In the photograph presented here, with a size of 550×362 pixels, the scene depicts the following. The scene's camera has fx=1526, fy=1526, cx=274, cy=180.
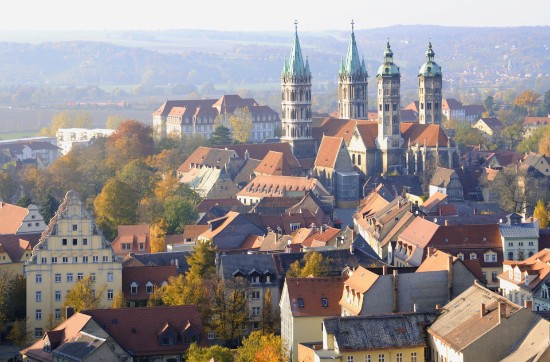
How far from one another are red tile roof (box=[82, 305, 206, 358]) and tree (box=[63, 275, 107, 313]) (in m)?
5.76

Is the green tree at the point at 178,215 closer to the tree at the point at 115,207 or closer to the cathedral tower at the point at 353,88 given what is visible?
the tree at the point at 115,207

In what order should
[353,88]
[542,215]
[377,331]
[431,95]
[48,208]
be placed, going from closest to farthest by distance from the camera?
[377,331] < [542,215] < [48,208] < [431,95] < [353,88]

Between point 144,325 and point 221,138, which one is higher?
point 221,138

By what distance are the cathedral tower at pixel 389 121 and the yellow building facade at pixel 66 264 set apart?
67783 mm

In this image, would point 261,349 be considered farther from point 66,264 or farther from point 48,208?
point 48,208

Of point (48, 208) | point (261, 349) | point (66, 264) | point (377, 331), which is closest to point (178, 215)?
point (48, 208)

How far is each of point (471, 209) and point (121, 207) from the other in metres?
26.7

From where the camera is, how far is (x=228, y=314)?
7688cm

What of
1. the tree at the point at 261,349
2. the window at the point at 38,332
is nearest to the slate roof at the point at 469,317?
the tree at the point at 261,349

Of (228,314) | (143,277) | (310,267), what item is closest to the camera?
(228,314)

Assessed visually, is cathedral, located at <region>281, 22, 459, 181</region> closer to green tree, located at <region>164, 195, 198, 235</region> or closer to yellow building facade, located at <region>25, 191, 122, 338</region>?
green tree, located at <region>164, 195, 198, 235</region>

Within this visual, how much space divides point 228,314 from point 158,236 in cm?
3063

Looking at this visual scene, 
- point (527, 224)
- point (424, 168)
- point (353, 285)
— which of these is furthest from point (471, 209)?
point (353, 285)

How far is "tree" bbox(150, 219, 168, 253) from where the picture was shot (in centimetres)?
10400
